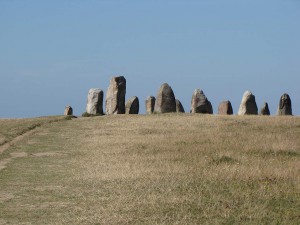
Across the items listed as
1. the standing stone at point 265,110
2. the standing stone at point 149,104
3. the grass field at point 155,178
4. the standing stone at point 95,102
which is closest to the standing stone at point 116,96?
the standing stone at point 95,102

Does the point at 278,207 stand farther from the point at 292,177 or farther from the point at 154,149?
the point at 154,149

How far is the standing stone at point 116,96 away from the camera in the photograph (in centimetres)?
5188

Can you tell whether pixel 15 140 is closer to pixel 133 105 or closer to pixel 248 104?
pixel 133 105

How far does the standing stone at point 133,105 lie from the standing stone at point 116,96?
1.26m

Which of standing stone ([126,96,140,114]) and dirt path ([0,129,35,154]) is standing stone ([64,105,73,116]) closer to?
standing stone ([126,96,140,114])

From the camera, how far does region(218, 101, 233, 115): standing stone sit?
5291cm

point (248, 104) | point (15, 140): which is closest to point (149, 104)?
point (248, 104)

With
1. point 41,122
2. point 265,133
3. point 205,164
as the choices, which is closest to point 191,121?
point 265,133

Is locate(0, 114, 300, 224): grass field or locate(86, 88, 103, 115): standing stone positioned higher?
locate(86, 88, 103, 115): standing stone

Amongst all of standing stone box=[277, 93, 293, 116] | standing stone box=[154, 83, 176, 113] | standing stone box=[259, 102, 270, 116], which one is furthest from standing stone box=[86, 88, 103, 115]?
standing stone box=[277, 93, 293, 116]

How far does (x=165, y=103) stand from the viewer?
50.3 meters

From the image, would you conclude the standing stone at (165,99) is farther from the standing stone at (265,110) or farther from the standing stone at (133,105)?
the standing stone at (265,110)

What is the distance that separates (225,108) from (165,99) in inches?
260

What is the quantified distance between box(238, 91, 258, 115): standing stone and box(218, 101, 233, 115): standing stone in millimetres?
1382
